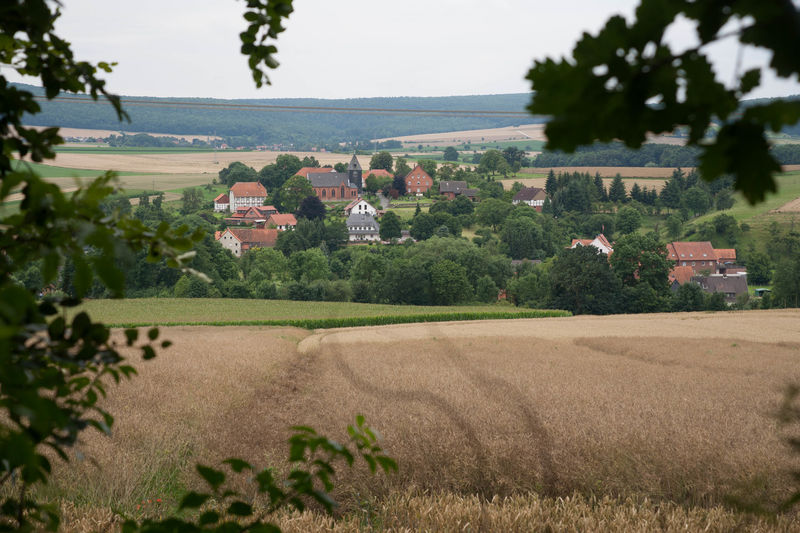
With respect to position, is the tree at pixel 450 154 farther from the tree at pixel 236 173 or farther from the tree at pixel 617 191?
the tree at pixel 617 191

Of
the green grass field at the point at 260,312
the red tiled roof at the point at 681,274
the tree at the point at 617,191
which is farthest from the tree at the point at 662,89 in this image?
the tree at the point at 617,191

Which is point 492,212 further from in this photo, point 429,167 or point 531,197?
point 429,167

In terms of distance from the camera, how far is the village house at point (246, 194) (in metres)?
95.1

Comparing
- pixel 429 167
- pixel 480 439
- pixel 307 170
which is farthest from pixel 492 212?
pixel 480 439

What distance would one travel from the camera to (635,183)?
87.8m

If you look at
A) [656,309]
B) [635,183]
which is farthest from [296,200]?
[656,309]

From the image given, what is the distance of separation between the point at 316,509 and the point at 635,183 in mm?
88983

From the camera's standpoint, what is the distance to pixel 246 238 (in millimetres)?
82000

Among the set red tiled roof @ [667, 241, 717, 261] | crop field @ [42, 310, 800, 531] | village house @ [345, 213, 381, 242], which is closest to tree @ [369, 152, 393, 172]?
village house @ [345, 213, 381, 242]

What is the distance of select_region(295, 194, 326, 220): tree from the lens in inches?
3671

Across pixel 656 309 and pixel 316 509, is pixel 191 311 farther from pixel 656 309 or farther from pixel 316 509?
pixel 316 509

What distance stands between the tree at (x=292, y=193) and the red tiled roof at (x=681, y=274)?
55983 millimetres

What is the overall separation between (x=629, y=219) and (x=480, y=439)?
77671mm

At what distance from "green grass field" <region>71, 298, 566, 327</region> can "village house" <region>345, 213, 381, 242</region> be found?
3212 cm
